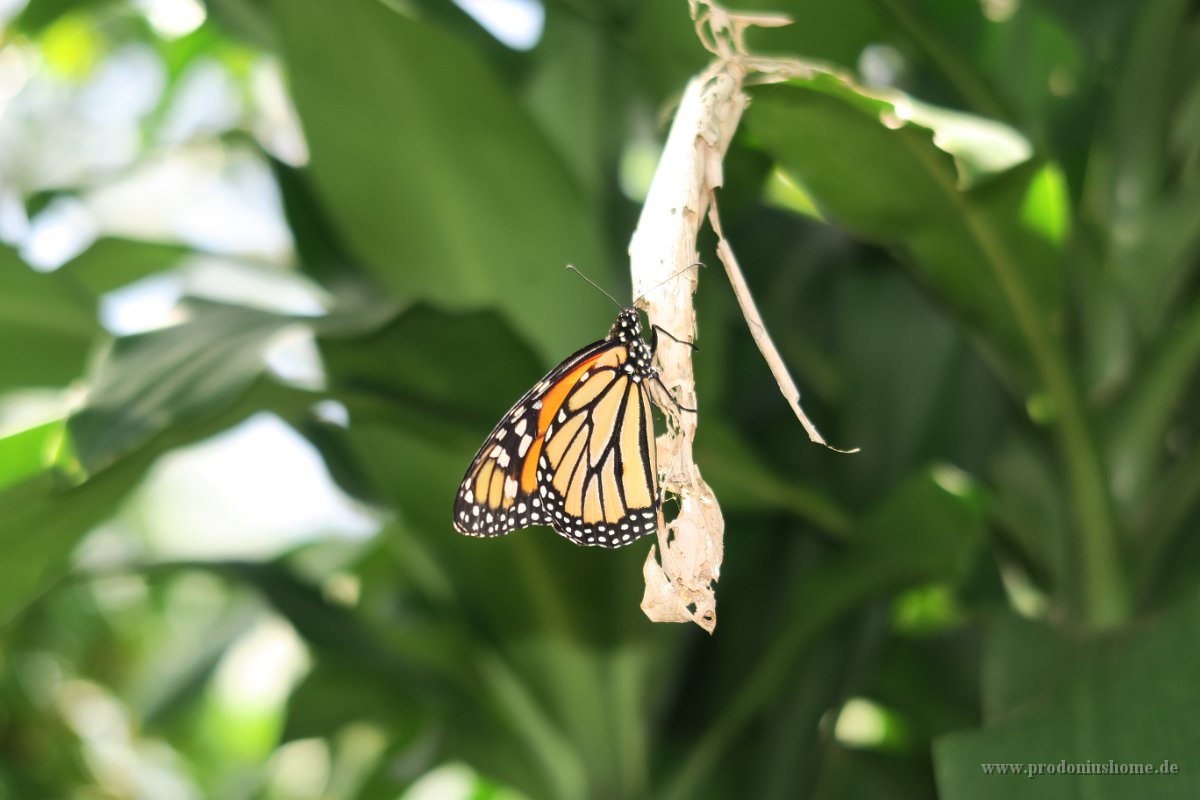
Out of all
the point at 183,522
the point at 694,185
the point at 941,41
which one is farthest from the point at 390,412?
the point at 183,522

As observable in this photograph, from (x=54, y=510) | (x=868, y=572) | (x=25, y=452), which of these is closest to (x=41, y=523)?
(x=54, y=510)

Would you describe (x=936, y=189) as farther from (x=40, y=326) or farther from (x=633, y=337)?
(x=40, y=326)

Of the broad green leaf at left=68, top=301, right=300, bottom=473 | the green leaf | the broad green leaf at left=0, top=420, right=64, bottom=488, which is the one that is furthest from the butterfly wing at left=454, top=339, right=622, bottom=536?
the green leaf

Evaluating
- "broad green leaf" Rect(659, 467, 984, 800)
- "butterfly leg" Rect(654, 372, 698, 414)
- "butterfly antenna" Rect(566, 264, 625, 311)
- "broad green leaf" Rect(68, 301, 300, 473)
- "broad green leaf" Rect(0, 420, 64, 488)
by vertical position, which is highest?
"butterfly leg" Rect(654, 372, 698, 414)

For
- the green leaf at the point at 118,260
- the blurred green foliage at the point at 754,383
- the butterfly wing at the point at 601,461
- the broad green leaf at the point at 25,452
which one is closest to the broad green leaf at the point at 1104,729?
the blurred green foliage at the point at 754,383

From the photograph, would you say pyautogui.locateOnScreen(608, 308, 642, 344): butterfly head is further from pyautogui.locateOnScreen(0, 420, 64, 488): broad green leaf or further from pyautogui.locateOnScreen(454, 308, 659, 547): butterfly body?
pyautogui.locateOnScreen(0, 420, 64, 488): broad green leaf

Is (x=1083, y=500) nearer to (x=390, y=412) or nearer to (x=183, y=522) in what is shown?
(x=390, y=412)

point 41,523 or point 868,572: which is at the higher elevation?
point 41,523
